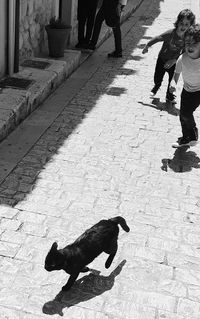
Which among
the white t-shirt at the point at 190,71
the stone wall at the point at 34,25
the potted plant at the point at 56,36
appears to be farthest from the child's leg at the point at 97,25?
the white t-shirt at the point at 190,71

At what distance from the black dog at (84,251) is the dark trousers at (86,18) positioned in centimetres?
739

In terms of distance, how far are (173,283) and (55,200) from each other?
1.54 metres

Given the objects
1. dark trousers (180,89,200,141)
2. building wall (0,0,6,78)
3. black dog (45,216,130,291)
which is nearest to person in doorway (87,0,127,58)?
building wall (0,0,6,78)

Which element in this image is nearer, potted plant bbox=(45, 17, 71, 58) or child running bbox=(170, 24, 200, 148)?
child running bbox=(170, 24, 200, 148)

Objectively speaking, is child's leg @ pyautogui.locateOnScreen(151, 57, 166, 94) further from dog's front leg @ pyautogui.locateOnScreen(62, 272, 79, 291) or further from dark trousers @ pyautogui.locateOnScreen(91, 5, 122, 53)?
dog's front leg @ pyautogui.locateOnScreen(62, 272, 79, 291)

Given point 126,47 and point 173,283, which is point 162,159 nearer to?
point 173,283

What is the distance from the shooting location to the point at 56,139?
6.49 m

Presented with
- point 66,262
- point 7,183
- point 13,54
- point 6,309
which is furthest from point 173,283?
point 13,54

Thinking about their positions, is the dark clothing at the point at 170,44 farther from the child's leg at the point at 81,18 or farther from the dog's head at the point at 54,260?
the dog's head at the point at 54,260

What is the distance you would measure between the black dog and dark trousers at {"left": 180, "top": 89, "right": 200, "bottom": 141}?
2.55 metres

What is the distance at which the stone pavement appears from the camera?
3752mm

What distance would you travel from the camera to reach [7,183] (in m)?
5.28

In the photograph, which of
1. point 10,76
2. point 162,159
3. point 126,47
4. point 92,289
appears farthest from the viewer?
point 126,47

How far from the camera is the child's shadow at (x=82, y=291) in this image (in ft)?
11.9
